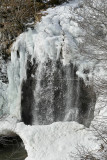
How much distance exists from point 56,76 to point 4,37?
359 cm

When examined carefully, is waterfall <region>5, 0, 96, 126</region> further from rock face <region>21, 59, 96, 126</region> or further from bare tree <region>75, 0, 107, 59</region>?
bare tree <region>75, 0, 107, 59</region>

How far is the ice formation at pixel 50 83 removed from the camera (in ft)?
27.1

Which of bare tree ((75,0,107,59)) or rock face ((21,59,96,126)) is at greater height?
bare tree ((75,0,107,59))

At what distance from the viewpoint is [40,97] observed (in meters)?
9.29

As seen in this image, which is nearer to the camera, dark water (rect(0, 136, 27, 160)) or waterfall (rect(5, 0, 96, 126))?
waterfall (rect(5, 0, 96, 126))

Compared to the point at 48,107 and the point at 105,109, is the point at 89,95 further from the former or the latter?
the point at 48,107

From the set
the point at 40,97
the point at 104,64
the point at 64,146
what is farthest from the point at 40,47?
the point at 64,146

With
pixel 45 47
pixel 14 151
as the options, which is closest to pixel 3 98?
pixel 14 151

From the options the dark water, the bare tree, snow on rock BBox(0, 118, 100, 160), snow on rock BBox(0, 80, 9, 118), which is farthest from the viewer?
snow on rock BBox(0, 80, 9, 118)

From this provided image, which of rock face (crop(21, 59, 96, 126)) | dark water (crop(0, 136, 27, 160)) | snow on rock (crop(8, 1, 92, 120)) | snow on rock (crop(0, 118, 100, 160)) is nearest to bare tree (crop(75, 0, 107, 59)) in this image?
snow on rock (crop(8, 1, 92, 120))

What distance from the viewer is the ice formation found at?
8266 mm

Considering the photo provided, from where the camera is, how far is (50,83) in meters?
9.11

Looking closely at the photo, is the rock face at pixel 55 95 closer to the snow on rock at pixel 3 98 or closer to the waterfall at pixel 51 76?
the waterfall at pixel 51 76

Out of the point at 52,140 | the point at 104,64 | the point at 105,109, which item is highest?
the point at 104,64
